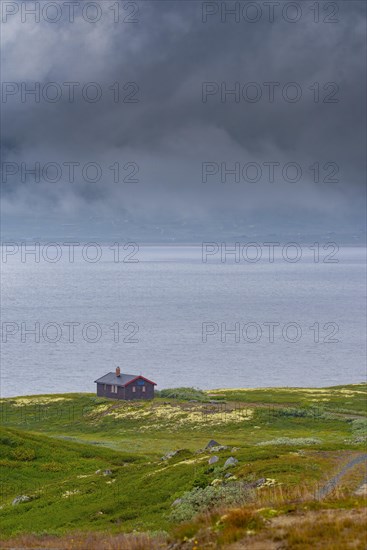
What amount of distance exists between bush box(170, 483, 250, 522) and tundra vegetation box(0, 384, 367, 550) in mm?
82

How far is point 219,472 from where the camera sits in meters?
38.6

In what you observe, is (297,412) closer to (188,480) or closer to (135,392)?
(135,392)

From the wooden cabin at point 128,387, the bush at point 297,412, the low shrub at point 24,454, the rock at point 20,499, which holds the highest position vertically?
the wooden cabin at point 128,387

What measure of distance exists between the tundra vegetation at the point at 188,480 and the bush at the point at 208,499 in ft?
0.27

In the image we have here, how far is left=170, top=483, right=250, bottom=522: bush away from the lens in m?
30.1

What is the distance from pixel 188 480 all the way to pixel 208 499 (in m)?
7.83

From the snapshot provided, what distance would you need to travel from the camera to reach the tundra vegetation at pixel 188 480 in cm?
2166

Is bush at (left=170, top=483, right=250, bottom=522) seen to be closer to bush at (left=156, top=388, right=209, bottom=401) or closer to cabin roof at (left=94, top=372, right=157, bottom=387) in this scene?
bush at (left=156, top=388, right=209, bottom=401)

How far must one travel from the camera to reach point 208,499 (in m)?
31.6

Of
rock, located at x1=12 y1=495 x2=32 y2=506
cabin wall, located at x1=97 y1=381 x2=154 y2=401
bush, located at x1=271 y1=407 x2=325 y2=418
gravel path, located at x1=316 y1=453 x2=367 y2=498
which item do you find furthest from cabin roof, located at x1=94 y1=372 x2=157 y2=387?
gravel path, located at x1=316 y1=453 x2=367 y2=498

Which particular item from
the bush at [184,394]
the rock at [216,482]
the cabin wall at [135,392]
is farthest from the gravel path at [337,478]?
the cabin wall at [135,392]

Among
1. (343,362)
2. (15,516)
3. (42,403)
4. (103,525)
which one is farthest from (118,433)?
(343,362)

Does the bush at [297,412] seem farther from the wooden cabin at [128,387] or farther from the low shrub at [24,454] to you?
the low shrub at [24,454]

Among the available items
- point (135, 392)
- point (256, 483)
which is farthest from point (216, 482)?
point (135, 392)
